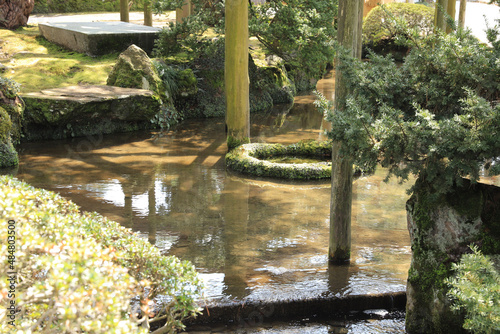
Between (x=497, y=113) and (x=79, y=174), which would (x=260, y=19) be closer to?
(x=79, y=174)

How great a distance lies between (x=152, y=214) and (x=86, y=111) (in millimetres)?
4867

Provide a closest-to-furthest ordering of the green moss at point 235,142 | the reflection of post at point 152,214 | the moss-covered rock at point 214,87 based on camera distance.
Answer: the reflection of post at point 152,214 → the green moss at point 235,142 → the moss-covered rock at point 214,87

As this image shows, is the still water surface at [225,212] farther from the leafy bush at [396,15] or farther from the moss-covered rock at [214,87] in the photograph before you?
the leafy bush at [396,15]

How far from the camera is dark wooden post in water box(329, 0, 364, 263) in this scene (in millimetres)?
4684

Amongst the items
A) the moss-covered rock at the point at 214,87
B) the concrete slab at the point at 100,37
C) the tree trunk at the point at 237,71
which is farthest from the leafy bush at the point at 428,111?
the concrete slab at the point at 100,37

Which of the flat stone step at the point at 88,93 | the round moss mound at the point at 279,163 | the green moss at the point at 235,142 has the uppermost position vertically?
the flat stone step at the point at 88,93

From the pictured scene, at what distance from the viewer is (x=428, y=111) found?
12.0 ft

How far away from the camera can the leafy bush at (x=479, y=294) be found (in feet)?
9.55

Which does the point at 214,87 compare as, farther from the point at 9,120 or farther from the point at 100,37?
the point at 9,120

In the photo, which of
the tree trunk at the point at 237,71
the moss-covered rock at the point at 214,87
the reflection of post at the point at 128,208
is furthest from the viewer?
the moss-covered rock at the point at 214,87

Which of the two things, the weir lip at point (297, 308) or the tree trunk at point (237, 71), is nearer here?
the weir lip at point (297, 308)

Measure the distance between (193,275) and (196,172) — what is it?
18.7 feet

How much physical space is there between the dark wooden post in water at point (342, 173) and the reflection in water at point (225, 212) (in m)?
0.23

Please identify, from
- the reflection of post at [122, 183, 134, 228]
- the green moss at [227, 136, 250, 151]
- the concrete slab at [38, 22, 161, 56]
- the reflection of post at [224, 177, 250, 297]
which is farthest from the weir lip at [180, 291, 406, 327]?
Result: the concrete slab at [38, 22, 161, 56]
